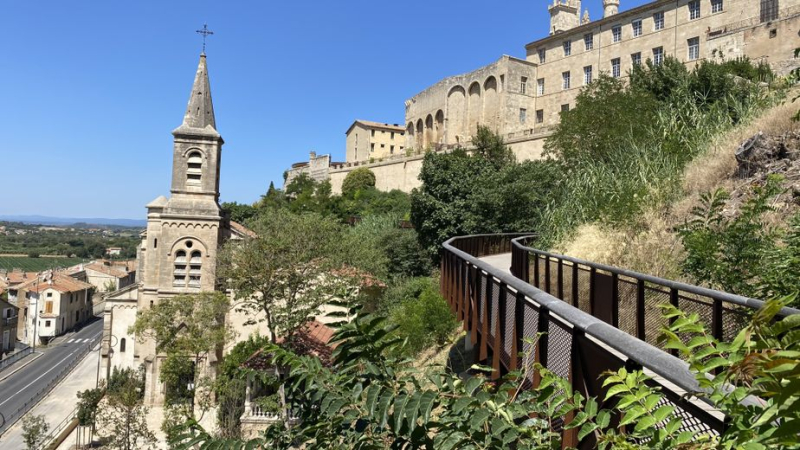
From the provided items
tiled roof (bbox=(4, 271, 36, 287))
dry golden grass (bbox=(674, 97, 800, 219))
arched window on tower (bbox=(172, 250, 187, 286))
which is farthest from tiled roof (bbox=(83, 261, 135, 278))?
dry golden grass (bbox=(674, 97, 800, 219))

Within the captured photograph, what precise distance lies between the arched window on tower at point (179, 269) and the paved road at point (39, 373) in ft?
62.6

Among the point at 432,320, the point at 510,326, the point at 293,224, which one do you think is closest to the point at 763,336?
the point at 510,326

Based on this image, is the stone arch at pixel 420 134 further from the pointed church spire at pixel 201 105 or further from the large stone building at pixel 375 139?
the pointed church spire at pixel 201 105

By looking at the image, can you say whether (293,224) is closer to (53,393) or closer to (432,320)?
(432,320)

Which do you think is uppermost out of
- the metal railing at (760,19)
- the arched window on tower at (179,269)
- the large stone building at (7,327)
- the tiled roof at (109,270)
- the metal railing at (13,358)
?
the metal railing at (760,19)

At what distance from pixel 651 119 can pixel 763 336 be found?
20.1 m

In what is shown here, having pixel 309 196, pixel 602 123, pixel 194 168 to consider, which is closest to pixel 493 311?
pixel 602 123

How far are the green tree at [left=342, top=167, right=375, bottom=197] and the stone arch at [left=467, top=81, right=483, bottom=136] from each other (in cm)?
1305

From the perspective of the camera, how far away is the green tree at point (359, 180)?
57.7 meters

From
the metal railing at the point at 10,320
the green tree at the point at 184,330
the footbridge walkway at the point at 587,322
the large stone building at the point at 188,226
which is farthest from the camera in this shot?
the metal railing at the point at 10,320

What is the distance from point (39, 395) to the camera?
1610 inches

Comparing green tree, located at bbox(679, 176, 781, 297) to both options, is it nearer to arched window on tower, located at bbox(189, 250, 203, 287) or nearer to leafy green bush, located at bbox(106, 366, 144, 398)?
arched window on tower, located at bbox(189, 250, 203, 287)

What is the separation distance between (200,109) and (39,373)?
133 ft

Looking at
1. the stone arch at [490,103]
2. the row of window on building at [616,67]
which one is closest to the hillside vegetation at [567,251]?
the row of window on building at [616,67]
